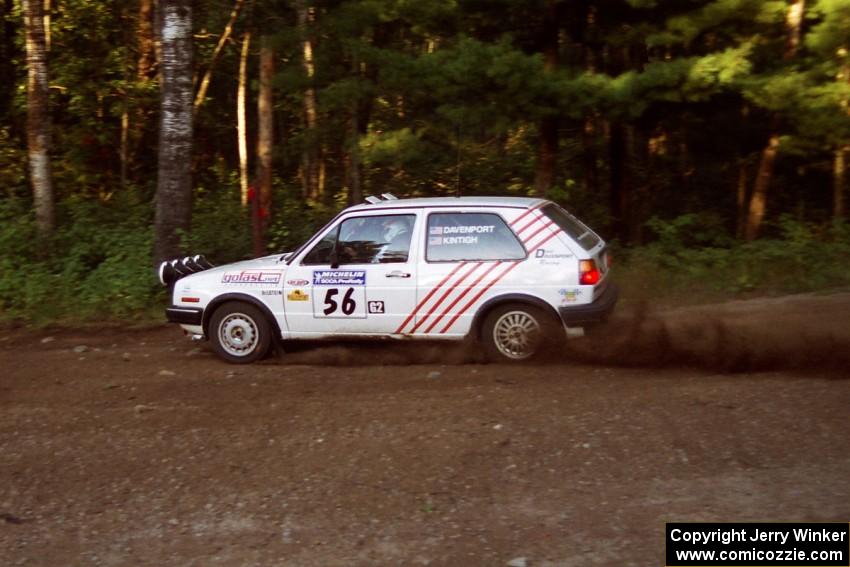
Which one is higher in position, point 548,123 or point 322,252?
point 548,123

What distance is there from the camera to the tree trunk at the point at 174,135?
12.7 meters

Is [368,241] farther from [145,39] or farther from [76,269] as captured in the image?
[145,39]

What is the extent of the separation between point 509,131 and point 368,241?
25.1ft

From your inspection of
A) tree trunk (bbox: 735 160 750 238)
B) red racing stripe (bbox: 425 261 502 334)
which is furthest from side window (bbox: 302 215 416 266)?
tree trunk (bbox: 735 160 750 238)

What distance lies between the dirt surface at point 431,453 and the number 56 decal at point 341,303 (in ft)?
1.69

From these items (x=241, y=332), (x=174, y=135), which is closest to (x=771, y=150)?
(x=174, y=135)

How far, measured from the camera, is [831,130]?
44.5 feet

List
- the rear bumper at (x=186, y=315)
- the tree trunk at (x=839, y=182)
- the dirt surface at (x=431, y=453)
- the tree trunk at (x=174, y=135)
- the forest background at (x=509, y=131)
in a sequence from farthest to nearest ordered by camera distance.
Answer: the tree trunk at (x=839, y=182) → the forest background at (x=509, y=131) → the tree trunk at (x=174, y=135) → the rear bumper at (x=186, y=315) → the dirt surface at (x=431, y=453)

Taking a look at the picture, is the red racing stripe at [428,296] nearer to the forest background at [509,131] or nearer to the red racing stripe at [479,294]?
the red racing stripe at [479,294]

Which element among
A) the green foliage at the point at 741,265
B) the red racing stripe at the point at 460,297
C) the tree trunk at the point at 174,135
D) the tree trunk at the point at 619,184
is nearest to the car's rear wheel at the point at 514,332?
the red racing stripe at the point at 460,297

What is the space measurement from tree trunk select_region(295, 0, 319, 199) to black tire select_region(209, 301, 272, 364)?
288 inches

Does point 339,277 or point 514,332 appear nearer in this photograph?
point 514,332

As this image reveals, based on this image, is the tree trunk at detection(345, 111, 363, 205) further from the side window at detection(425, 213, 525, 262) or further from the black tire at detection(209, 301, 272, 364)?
the side window at detection(425, 213, 525, 262)

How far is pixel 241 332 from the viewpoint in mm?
9375
